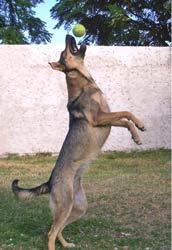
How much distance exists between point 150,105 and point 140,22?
17.1ft


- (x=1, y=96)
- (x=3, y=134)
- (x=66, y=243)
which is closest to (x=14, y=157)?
(x=3, y=134)

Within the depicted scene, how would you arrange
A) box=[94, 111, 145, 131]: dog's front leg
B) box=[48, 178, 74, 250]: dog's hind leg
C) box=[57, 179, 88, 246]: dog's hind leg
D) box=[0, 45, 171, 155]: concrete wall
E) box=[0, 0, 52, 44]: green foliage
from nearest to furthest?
box=[48, 178, 74, 250]: dog's hind leg, box=[94, 111, 145, 131]: dog's front leg, box=[57, 179, 88, 246]: dog's hind leg, box=[0, 45, 171, 155]: concrete wall, box=[0, 0, 52, 44]: green foliage

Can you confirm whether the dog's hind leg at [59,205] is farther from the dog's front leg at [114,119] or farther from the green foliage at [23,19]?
the green foliage at [23,19]

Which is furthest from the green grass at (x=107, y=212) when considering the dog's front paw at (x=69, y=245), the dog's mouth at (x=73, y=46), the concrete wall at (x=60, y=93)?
the dog's mouth at (x=73, y=46)

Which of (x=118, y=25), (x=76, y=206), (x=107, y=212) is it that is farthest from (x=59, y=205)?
(x=118, y=25)

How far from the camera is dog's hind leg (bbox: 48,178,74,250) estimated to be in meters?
4.99

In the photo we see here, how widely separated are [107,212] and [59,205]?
169cm

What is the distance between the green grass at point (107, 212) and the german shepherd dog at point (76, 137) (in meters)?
0.47

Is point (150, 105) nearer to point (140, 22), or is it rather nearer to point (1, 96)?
point (1, 96)

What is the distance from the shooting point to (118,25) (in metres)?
16.0

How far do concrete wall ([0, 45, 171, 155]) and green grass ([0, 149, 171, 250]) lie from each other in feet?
5.36

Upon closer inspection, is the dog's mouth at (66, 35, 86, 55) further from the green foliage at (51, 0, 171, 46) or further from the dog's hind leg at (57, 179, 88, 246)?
the green foliage at (51, 0, 171, 46)

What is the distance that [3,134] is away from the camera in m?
11.9

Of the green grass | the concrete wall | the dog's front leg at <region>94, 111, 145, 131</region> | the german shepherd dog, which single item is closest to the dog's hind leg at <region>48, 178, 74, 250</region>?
the german shepherd dog
